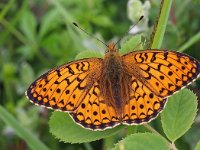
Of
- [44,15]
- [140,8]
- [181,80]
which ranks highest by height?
[181,80]

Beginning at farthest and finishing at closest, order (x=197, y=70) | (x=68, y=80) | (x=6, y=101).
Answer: (x=6, y=101)
(x=68, y=80)
(x=197, y=70)

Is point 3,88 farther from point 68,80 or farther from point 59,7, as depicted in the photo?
point 68,80

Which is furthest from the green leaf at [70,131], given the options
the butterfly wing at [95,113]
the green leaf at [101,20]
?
the green leaf at [101,20]

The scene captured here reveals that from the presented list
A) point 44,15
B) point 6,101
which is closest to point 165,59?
point 6,101

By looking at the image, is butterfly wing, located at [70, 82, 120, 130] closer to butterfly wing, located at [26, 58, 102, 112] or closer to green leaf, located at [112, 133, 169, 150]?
butterfly wing, located at [26, 58, 102, 112]

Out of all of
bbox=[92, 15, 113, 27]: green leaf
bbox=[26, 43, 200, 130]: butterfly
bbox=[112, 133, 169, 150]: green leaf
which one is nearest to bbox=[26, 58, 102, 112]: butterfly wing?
bbox=[26, 43, 200, 130]: butterfly

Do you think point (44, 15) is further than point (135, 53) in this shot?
Yes

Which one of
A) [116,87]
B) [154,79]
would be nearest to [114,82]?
[116,87]
